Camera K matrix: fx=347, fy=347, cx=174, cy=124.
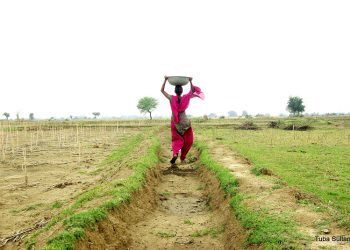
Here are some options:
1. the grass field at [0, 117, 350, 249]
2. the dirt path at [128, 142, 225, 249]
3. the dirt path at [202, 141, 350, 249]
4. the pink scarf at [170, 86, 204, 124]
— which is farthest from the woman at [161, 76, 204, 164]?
the dirt path at [202, 141, 350, 249]

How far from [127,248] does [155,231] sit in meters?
1.10

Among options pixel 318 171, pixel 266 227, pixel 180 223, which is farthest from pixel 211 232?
pixel 318 171

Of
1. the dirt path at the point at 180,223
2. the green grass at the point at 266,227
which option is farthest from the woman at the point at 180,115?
the green grass at the point at 266,227

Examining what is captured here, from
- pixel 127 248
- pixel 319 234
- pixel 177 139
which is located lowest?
pixel 127 248

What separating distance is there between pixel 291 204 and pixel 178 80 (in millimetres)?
6868

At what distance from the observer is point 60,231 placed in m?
6.19

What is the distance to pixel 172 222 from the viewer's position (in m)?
8.80

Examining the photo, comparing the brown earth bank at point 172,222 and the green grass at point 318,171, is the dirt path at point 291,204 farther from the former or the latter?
the brown earth bank at point 172,222

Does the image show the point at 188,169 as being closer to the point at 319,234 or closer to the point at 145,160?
the point at 145,160

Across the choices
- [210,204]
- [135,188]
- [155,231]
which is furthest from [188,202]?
[155,231]

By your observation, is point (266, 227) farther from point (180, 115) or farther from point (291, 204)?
point (180, 115)

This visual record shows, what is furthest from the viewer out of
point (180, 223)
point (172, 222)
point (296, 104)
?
point (296, 104)

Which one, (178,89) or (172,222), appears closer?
(172,222)

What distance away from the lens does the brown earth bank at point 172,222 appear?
7.20 m
